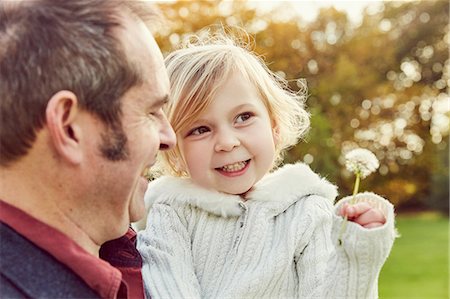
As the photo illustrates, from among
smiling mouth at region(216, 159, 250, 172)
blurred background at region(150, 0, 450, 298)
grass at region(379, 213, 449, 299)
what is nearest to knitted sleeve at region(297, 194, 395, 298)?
smiling mouth at region(216, 159, 250, 172)

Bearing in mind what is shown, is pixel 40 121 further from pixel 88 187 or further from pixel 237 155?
pixel 237 155

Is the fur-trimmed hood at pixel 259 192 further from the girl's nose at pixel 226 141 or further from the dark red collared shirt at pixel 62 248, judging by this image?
the dark red collared shirt at pixel 62 248

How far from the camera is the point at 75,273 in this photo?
179 cm

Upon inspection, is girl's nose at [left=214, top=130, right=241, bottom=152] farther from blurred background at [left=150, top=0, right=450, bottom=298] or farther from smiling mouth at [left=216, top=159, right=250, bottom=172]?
blurred background at [left=150, top=0, right=450, bottom=298]

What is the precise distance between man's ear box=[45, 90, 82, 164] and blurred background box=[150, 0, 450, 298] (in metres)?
14.8

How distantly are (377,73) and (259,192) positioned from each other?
21.1 metres

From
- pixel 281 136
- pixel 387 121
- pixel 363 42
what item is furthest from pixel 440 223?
pixel 281 136

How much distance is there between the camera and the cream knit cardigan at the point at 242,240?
2.27 meters

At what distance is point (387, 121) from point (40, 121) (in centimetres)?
2153

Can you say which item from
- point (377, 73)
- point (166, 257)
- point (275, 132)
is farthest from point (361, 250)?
point (377, 73)

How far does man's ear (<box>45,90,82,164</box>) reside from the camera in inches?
68.6

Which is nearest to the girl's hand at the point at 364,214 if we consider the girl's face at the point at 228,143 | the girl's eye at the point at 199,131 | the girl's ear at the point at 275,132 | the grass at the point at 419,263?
the girl's face at the point at 228,143

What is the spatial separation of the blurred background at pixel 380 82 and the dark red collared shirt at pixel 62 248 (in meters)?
14.8

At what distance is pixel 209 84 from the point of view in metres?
2.50
